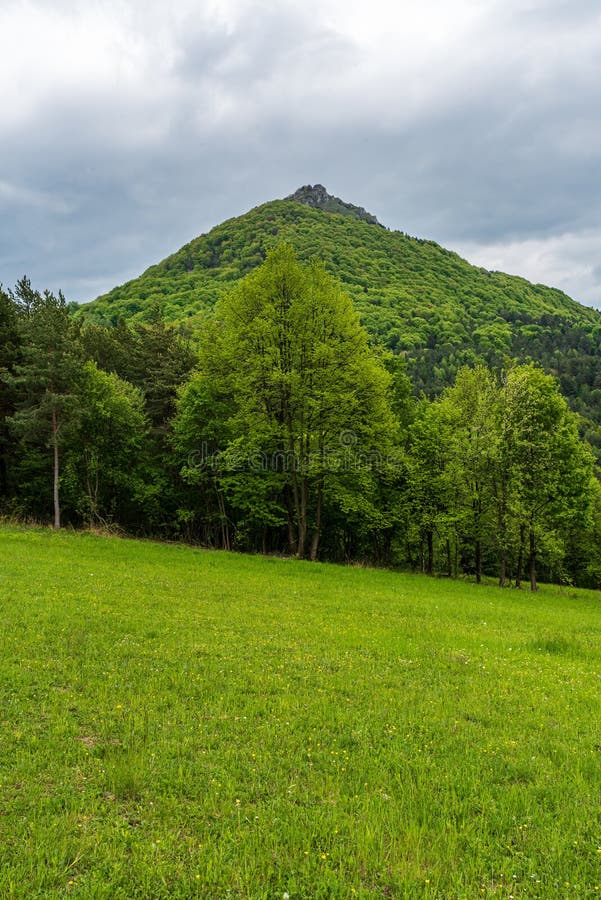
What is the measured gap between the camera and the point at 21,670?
8.40 metres

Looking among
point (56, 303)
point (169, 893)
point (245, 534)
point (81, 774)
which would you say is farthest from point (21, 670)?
point (245, 534)

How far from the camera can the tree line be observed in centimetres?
2909

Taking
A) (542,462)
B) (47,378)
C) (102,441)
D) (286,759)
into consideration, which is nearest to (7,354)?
(47,378)

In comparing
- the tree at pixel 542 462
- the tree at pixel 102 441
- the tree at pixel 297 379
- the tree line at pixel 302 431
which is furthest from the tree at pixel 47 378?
the tree at pixel 542 462

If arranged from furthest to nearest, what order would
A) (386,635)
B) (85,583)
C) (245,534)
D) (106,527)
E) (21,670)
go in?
(245,534) < (106,527) < (85,583) < (386,635) < (21,670)

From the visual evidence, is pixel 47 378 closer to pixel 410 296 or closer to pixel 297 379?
pixel 297 379

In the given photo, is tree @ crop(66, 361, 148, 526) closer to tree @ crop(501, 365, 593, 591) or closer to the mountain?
tree @ crop(501, 365, 593, 591)

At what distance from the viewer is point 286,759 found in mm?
6238

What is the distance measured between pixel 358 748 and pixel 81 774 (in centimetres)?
374

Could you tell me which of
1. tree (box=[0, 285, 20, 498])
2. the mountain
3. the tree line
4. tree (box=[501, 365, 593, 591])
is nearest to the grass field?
the tree line

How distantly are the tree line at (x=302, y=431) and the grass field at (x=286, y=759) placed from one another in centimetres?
1798

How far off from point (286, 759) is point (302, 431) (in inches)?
962

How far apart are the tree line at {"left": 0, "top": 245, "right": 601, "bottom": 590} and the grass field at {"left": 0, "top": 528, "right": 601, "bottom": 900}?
18.0m

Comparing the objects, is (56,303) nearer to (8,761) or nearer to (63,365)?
(63,365)
